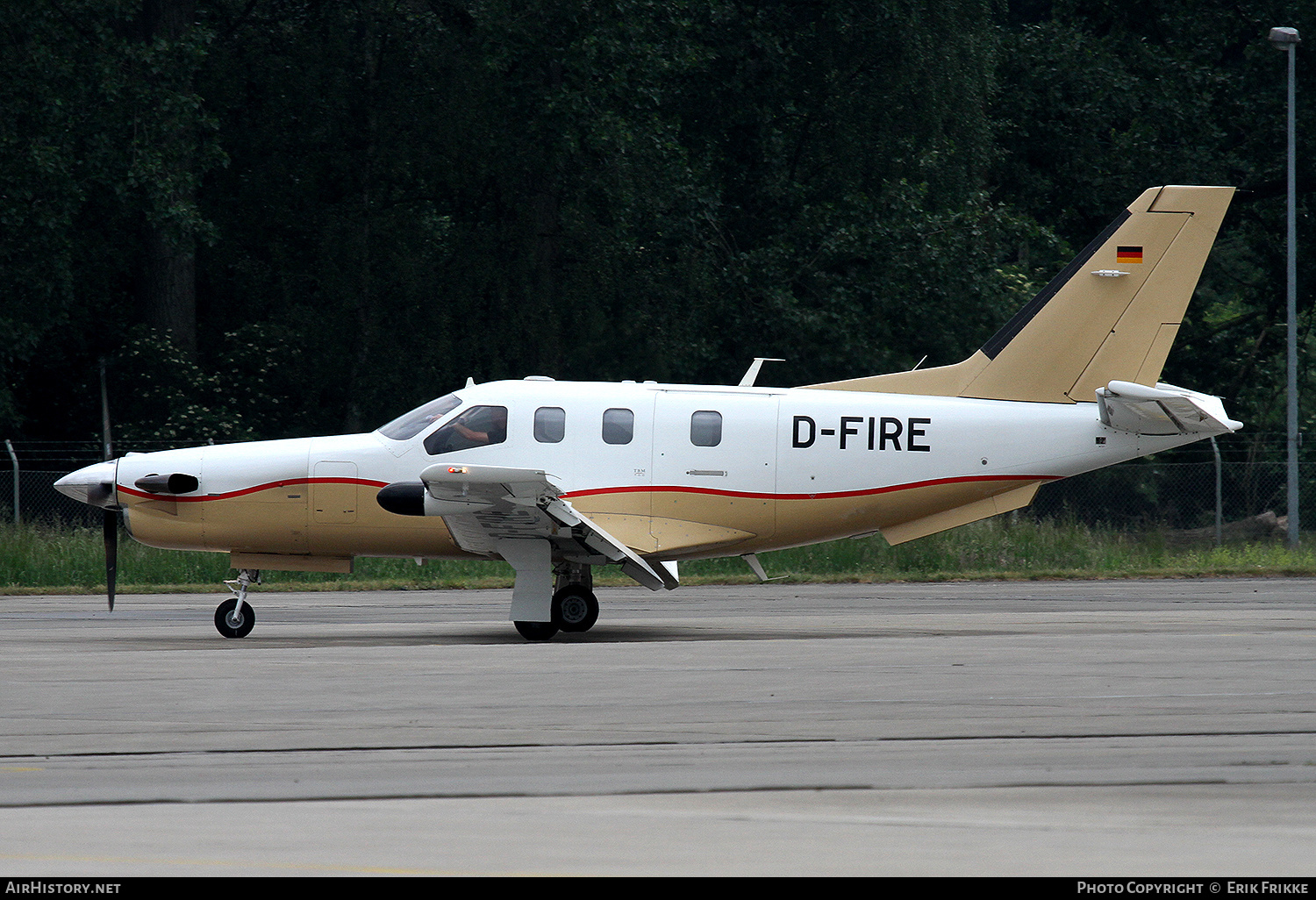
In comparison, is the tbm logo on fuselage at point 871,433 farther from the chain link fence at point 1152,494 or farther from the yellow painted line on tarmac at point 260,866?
the chain link fence at point 1152,494

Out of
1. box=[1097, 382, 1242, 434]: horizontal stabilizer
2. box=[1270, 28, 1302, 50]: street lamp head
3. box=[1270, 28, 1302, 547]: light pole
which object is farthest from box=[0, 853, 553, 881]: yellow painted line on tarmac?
box=[1270, 28, 1302, 50]: street lamp head

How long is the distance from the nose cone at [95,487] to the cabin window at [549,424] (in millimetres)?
4302

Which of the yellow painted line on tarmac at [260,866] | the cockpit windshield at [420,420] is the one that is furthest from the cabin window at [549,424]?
the yellow painted line on tarmac at [260,866]

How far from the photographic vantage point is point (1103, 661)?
39.0ft

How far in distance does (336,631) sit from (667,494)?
3740 mm

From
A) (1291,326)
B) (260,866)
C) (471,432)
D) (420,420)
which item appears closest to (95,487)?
(420,420)

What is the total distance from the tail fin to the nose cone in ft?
23.7

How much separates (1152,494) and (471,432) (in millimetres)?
20210

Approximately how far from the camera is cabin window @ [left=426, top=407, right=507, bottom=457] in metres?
14.8

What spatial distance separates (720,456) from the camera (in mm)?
14969

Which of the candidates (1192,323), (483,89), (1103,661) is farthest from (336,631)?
(1192,323)

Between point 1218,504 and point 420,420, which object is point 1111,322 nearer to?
point 420,420

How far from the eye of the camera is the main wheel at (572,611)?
14930mm
